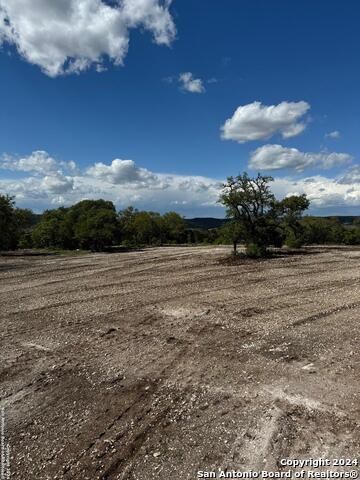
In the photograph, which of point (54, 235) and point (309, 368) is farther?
point (54, 235)

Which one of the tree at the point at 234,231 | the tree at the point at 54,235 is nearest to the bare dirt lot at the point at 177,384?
the tree at the point at 234,231

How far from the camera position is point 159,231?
8394cm

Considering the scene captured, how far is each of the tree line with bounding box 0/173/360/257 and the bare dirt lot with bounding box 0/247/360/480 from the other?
19.0m

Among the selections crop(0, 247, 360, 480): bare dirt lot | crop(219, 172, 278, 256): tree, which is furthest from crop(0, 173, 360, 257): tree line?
crop(0, 247, 360, 480): bare dirt lot

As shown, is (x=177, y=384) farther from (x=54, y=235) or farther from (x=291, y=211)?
(x=54, y=235)

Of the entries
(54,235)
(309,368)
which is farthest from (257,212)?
(54,235)

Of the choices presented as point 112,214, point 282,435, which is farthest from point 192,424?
point 112,214

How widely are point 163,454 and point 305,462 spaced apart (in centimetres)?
203

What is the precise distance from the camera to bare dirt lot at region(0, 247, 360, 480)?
510cm

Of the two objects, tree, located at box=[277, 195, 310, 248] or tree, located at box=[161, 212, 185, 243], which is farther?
tree, located at box=[161, 212, 185, 243]

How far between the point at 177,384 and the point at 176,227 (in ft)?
272

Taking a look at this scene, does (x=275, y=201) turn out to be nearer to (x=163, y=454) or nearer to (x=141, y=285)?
(x=141, y=285)

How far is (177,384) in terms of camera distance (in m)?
7.15

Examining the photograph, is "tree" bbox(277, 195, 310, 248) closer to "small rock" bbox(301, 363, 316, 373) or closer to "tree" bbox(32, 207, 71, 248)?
"small rock" bbox(301, 363, 316, 373)
